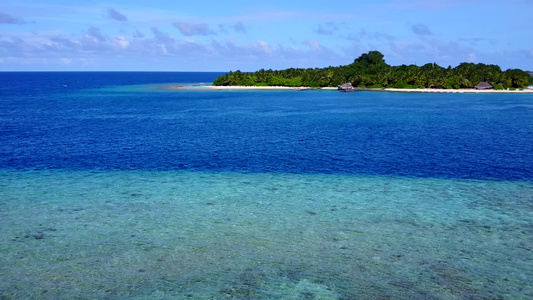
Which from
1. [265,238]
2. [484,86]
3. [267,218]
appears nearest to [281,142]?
[267,218]

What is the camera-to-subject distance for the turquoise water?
2170cm

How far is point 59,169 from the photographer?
155 feet

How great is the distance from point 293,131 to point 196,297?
191ft

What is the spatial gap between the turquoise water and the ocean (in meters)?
0.11

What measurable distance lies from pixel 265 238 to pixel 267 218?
12.6ft

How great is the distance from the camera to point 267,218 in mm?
31797

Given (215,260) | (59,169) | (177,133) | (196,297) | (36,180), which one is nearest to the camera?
(196,297)

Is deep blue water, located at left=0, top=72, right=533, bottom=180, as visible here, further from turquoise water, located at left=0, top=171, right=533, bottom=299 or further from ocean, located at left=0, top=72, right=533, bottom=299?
turquoise water, located at left=0, top=171, right=533, bottom=299

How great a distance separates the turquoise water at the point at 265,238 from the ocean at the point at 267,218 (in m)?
0.11

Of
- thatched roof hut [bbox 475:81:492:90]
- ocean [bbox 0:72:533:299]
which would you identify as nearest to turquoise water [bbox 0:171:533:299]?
ocean [bbox 0:72:533:299]

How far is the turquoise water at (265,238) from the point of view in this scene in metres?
21.7

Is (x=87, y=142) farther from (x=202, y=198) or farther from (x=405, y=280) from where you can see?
(x=405, y=280)

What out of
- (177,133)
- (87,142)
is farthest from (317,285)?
(177,133)

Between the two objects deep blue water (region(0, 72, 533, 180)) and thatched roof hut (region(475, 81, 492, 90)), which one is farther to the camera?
thatched roof hut (region(475, 81, 492, 90))
